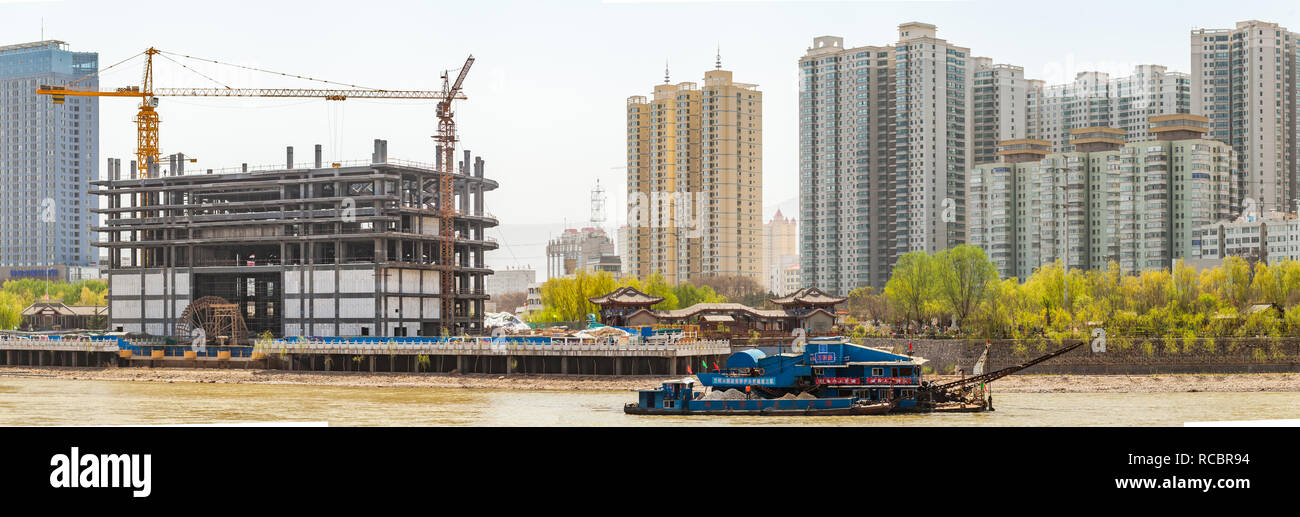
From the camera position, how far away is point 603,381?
39.2 metres

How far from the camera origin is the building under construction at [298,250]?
53.4 meters

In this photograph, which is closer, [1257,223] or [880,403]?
[880,403]

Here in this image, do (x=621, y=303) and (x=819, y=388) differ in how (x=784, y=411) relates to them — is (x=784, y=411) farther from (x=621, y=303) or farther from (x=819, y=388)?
(x=621, y=303)

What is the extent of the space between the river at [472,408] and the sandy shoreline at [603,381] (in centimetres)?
116

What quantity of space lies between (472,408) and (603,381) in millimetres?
8569

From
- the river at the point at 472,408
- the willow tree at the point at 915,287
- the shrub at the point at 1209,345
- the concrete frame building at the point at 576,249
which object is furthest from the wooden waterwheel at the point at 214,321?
the concrete frame building at the point at 576,249

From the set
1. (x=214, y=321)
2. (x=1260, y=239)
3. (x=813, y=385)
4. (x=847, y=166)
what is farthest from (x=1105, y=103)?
(x=813, y=385)

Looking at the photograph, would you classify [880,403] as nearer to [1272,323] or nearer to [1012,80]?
[1272,323]

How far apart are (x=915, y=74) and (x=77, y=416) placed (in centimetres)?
5775

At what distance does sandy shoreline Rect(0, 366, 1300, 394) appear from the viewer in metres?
36.8

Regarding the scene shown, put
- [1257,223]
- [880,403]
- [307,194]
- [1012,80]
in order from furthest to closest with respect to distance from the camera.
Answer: [1012,80] < [1257,223] < [307,194] < [880,403]

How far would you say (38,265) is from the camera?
259ft
